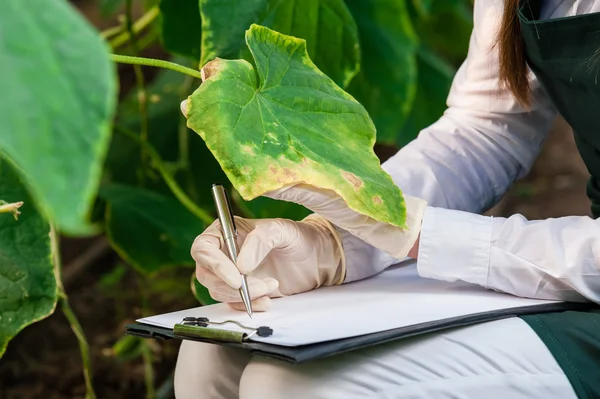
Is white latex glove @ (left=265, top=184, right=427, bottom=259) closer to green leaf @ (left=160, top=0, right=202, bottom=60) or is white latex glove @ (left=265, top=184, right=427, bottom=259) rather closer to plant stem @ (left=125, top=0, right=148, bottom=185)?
green leaf @ (left=160, top=0, right=202, bottom=60)

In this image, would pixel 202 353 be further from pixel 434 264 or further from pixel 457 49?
pixel 457 49

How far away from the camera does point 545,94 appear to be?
0.97m

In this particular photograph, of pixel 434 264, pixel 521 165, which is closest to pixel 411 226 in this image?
pixel 434 264

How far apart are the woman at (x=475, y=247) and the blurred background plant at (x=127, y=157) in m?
0.17

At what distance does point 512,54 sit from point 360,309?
0.32m

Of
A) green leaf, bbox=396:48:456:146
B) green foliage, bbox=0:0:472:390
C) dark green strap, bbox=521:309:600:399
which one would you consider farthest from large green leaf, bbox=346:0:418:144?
dark green strap, bbox=521:309:600:399

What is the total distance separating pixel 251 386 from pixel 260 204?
52cm

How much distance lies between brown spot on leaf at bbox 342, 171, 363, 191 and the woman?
3 centimetres

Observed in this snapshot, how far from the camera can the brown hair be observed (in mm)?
888

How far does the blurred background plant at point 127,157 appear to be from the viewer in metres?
0.40

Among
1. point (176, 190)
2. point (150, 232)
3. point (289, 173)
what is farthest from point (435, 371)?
point (150, 232)

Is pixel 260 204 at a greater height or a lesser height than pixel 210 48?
lesser

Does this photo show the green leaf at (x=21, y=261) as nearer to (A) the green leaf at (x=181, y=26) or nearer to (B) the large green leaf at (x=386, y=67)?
(A) the green leaf at (x=181, y=26)

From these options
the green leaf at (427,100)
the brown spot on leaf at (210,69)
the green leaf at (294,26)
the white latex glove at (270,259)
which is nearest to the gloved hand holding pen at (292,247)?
the white latex glove at (270,259)
